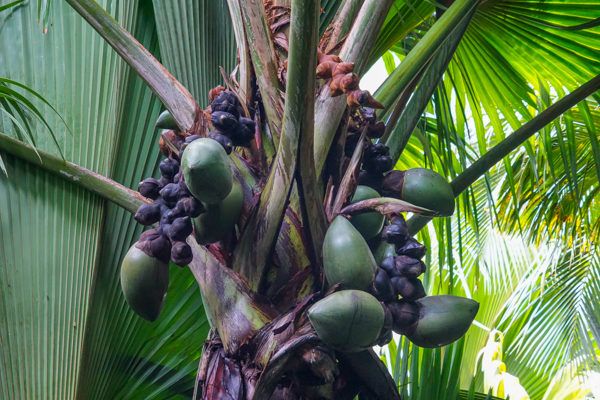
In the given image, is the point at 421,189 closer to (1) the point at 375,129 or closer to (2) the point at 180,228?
(1) the point at 375,129

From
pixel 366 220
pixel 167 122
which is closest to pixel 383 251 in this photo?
pixel 366 220

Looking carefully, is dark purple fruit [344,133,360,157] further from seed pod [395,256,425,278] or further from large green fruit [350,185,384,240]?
seed pod [395,256,425,278]

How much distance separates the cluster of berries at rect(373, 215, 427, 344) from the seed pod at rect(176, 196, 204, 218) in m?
0.28

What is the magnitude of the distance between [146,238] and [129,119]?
842 mm

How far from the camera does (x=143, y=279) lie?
1220 mm

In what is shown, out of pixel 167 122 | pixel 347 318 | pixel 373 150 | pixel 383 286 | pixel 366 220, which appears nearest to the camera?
pixel 347 318

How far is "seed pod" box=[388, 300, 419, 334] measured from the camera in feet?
3.83

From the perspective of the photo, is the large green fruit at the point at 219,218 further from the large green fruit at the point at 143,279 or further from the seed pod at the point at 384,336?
the seed pod at the point at 384,336

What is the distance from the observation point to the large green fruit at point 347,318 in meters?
1.05

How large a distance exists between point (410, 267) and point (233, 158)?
36 cm

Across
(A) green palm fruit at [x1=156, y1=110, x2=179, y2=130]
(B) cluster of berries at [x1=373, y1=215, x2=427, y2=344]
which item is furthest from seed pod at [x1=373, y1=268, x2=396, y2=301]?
(A) green palm fruit at [x1=156, y1=110, x2=179, y2=130]

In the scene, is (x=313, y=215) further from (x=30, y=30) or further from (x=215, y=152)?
(x=30, y=30)

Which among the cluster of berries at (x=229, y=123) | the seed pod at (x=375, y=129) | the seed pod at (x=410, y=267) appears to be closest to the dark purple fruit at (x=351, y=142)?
the seed pod at (x=375, y=129)

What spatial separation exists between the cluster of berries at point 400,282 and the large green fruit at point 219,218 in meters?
0.24
